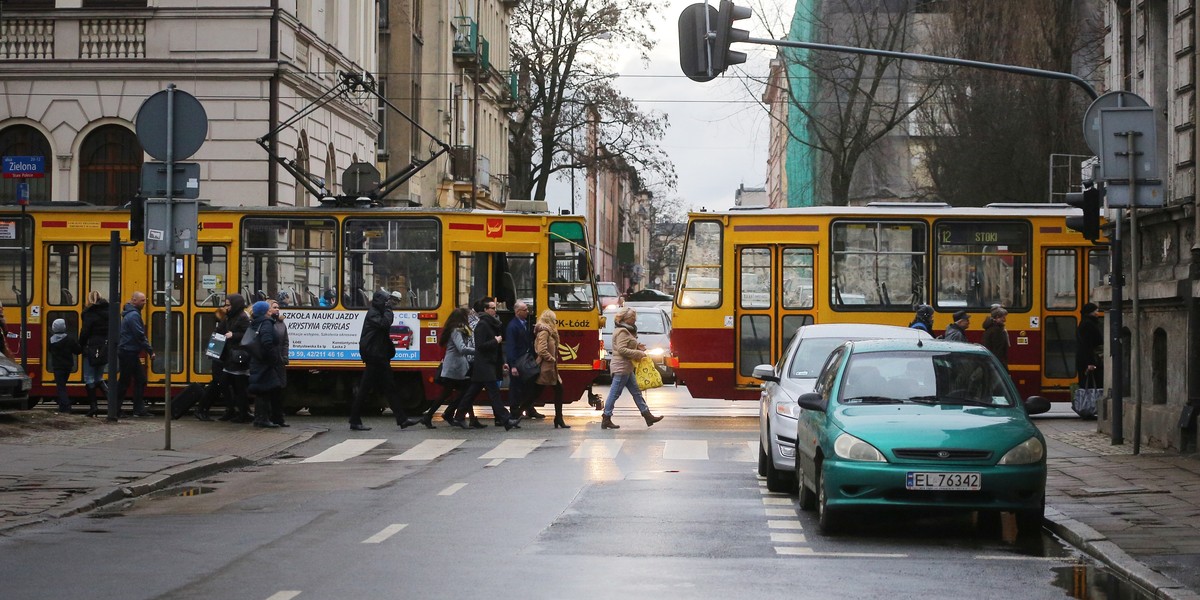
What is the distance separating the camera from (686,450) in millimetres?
20188

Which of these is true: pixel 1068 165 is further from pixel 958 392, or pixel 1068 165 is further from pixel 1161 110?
pixel 958 392

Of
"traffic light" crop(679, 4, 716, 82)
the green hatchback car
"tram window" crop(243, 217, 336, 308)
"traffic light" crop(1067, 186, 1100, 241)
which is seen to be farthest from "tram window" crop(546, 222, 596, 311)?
the green hatchback car

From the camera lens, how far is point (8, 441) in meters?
19.3

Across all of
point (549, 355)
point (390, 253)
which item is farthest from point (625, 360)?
point (390, 253)

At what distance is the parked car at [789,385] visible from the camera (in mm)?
15406

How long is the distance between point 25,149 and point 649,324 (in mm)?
14289

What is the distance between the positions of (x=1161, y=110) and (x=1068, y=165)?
17.4 m

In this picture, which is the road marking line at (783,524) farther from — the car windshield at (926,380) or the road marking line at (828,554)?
the road marking line at (828,554)

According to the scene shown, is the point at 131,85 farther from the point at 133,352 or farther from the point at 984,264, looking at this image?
the point at 984,264

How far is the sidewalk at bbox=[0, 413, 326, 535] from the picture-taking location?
14078 millimetres

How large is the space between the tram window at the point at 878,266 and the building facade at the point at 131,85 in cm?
1136

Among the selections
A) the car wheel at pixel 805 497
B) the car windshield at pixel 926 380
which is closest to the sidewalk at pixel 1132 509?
the car windshield at pixel 926 380

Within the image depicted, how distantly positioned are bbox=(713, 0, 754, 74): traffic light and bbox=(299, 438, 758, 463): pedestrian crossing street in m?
4.43

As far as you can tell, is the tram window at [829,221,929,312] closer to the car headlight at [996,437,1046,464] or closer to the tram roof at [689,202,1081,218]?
the tram roof at [689,202,1081,218]
